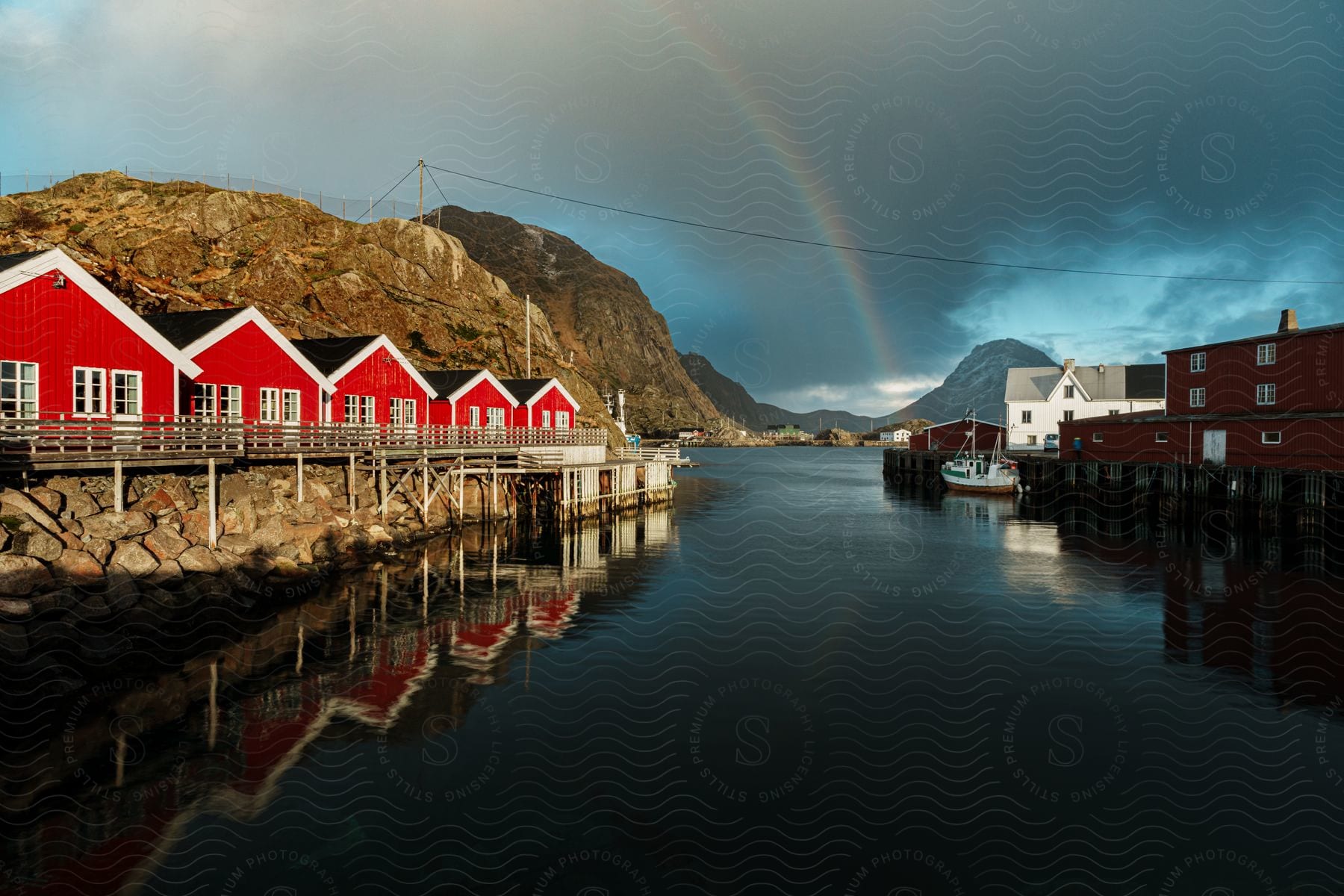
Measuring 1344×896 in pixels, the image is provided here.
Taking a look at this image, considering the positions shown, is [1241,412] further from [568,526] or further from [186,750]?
[186,750]

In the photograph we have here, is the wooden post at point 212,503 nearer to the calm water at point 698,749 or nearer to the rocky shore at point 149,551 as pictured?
the rocky shore at point 149,551

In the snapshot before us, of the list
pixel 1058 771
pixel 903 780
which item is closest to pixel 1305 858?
pixel 1058 771

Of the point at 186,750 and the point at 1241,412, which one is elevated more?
the point at 1241,412

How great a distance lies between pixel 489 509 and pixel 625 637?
26773 millimetres

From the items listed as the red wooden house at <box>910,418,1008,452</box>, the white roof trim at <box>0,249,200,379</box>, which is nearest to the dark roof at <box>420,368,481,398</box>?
the white roof trim at <box>0,249,200,379</box>

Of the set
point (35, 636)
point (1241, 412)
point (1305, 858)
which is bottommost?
point (1305, 858)

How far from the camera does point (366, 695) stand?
623 inches

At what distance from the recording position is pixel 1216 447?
4819 centimetres

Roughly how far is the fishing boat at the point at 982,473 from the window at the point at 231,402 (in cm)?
6252

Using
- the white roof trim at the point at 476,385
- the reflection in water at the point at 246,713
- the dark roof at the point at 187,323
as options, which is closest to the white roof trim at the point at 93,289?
Result: the dark roof at the point at 187,323

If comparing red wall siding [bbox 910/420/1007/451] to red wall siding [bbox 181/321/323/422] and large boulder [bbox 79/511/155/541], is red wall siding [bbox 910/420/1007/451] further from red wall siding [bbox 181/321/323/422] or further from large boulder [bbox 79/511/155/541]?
large boulder [bbox 79/511/155/541]

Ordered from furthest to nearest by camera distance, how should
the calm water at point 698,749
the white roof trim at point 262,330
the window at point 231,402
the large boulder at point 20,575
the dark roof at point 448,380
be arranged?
the dark roof at point 448,380 → the window at point 231,402 → the white roof trim at point 262,330 → the large boulder at point 20,575 → the calm water at point 698,749

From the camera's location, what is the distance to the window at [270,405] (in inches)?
A: 1204

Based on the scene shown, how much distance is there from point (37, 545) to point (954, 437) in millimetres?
87408
